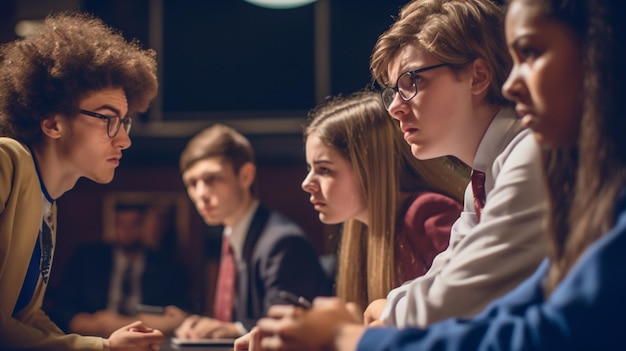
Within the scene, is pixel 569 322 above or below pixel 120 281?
below

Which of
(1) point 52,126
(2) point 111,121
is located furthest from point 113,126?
(1) point 52,126

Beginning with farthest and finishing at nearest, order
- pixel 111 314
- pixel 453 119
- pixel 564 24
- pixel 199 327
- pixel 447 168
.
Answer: pixel 111 314
pixel 199 327
pixel 447 168
pixel 453 119
pixel 564 24

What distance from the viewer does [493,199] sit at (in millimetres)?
1257

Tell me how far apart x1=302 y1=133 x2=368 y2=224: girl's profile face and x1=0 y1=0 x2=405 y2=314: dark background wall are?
2474 millimetres

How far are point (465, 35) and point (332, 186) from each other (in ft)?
2.52

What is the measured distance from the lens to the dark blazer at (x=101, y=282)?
14.3 feet

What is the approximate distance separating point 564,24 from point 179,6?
15.6 ft

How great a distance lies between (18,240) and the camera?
1.66 metres

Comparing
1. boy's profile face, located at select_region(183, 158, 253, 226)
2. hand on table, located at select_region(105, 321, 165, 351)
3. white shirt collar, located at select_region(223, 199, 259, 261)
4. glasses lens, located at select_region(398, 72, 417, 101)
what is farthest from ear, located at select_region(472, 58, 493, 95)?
boy's profile face, located at select_region(183, 158, 253, 226)

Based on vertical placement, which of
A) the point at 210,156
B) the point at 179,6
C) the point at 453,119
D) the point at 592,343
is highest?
the point at 179,6

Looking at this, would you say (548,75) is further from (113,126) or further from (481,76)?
(113,126)

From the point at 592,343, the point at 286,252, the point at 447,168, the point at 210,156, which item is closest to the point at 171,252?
the point at 210,156

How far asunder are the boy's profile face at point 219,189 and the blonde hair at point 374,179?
1.26m

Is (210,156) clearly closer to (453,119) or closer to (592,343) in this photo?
(453,119)
